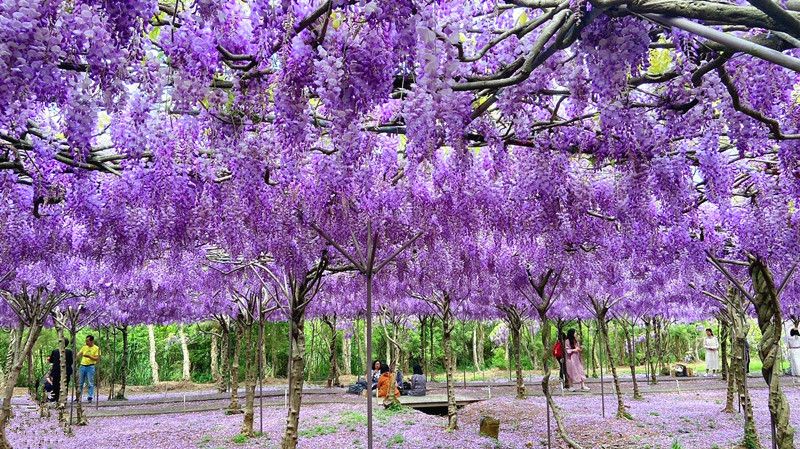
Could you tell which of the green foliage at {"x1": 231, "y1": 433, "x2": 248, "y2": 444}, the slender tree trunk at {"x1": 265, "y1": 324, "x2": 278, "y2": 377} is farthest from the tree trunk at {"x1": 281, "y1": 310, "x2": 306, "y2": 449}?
the slender tree trunk at {"x1": 265, "y1": 324, "x2": 278, "y2": 377}

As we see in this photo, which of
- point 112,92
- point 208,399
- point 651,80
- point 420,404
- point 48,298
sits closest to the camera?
point 112,92

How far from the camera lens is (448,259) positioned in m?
9.12

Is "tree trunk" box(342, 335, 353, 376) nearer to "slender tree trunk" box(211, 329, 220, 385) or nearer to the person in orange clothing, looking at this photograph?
"slender tree trunk" box(211, 329, 220, 385)

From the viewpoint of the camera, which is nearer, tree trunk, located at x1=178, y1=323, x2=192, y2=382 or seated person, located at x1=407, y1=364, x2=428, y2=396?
seated person, located at x1=407, y1=364, x2=428, y2=396

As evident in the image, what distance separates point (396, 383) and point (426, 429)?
19.5 feet

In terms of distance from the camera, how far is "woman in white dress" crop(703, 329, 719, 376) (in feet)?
70.9

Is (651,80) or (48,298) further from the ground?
(651,80)

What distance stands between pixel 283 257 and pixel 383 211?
1.49m

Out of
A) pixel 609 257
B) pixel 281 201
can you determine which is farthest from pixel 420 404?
pixel 281 201

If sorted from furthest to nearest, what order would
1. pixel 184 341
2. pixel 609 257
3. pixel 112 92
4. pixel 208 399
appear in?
pixel 184 341 < pixel 208 399 < pixel 609 257 < pixel 112 92

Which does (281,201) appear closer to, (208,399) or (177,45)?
(177,45)

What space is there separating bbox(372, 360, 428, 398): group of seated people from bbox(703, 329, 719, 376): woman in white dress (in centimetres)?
1142

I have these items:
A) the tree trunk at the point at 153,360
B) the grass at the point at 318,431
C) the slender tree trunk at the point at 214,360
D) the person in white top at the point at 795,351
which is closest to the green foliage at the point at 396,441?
the grass at the point at 318,431

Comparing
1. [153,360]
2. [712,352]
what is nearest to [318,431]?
[153,360]
